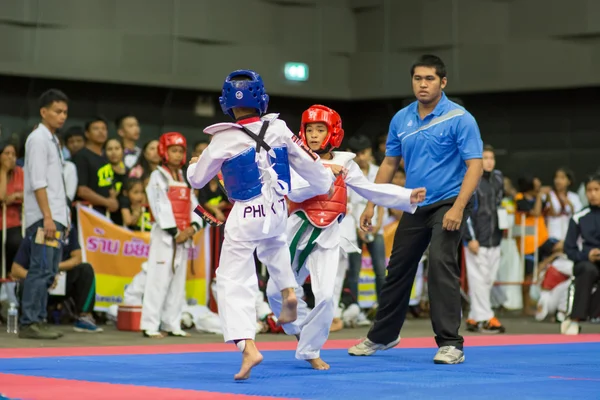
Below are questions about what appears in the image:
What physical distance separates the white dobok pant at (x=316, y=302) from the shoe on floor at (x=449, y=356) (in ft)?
2.44

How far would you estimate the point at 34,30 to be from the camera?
46.0 ft

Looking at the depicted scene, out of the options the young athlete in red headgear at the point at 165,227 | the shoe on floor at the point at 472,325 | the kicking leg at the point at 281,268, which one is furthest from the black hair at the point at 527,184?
the kicking leg at the point at 281,268

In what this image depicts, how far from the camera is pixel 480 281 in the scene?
Answer: 1070 cm

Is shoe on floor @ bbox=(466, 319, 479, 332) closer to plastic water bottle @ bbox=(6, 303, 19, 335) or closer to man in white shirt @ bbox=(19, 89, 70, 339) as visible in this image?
man in white shirt @ bbox=(19, 89, 70, 339)

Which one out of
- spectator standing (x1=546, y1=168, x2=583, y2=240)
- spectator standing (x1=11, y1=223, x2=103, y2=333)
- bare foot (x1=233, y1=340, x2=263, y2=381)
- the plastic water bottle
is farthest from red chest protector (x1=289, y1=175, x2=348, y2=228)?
spectator standing (x1=546, y1=168, x2=583, y2=240)

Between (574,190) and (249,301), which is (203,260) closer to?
(249,301)

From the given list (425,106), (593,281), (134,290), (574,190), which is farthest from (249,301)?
(574,190)

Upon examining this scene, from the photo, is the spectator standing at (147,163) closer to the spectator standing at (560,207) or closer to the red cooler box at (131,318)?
the red cooler box at (131,318)

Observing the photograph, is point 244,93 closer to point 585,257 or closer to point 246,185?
point 246,185

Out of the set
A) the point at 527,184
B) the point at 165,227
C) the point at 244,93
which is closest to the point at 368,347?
the point at 244,93

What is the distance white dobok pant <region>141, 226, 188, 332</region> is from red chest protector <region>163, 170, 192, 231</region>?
0.18 metres

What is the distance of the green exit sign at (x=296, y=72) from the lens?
650 inches

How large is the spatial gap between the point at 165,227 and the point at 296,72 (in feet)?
25.3

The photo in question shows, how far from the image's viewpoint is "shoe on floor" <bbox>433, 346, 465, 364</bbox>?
6441 mm
